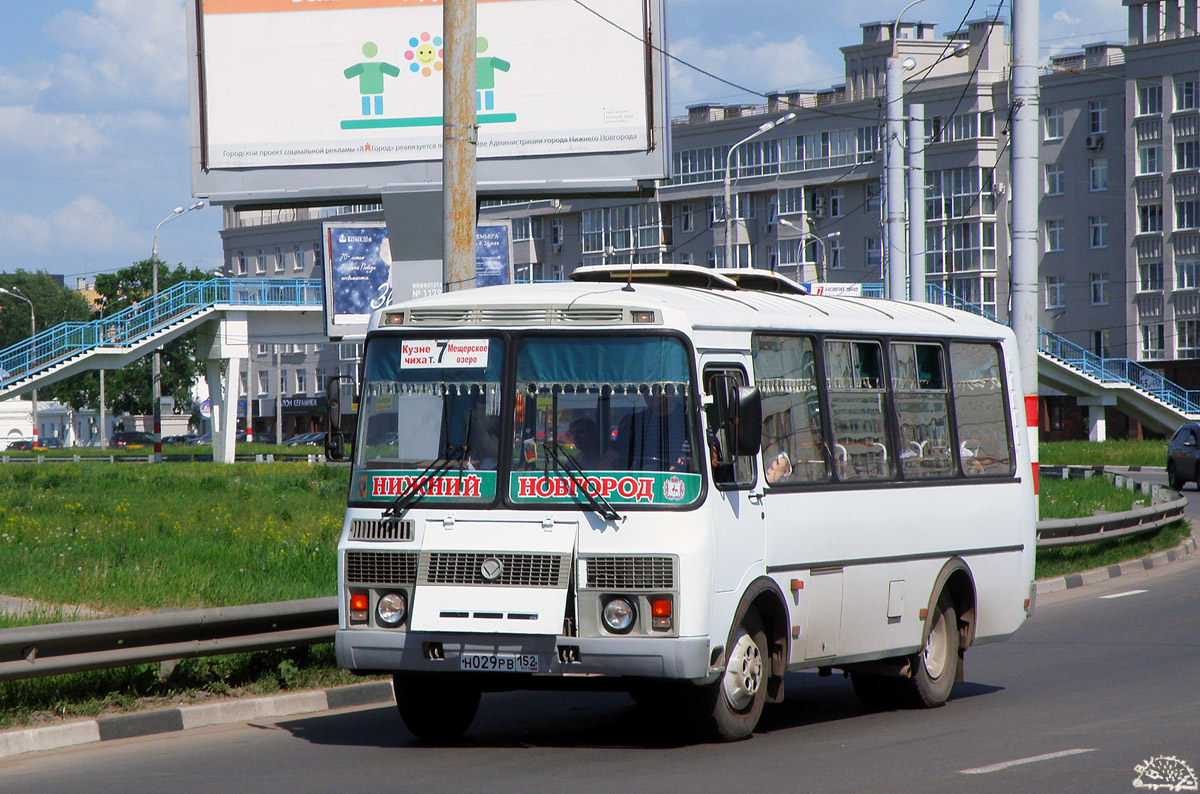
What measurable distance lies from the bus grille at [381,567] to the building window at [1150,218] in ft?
231

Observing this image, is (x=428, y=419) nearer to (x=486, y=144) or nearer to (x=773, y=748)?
(x=773, y=748)

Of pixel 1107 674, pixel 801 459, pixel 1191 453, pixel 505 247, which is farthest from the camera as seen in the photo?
pixel 1191 453

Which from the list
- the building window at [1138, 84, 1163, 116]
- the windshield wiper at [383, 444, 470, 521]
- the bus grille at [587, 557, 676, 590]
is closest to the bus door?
the bus grille at [587, 557, 676, 590]

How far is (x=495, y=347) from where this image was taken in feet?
30.1

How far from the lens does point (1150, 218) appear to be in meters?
74.1

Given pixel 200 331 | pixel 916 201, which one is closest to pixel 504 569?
pixel 916 201

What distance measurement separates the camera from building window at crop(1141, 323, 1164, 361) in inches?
2901

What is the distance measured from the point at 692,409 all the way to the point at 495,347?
1.20 meters

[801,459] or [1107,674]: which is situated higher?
[801,459]

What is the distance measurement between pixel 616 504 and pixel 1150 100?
71.8 m

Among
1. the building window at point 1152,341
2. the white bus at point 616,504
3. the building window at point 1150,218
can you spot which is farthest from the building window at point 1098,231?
the white bus at point 616,504

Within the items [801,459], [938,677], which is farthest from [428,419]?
[938,677]

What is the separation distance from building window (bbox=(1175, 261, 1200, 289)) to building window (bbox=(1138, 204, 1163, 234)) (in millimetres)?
2141

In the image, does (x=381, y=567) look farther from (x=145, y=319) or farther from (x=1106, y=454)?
(x=1106, y=454)
